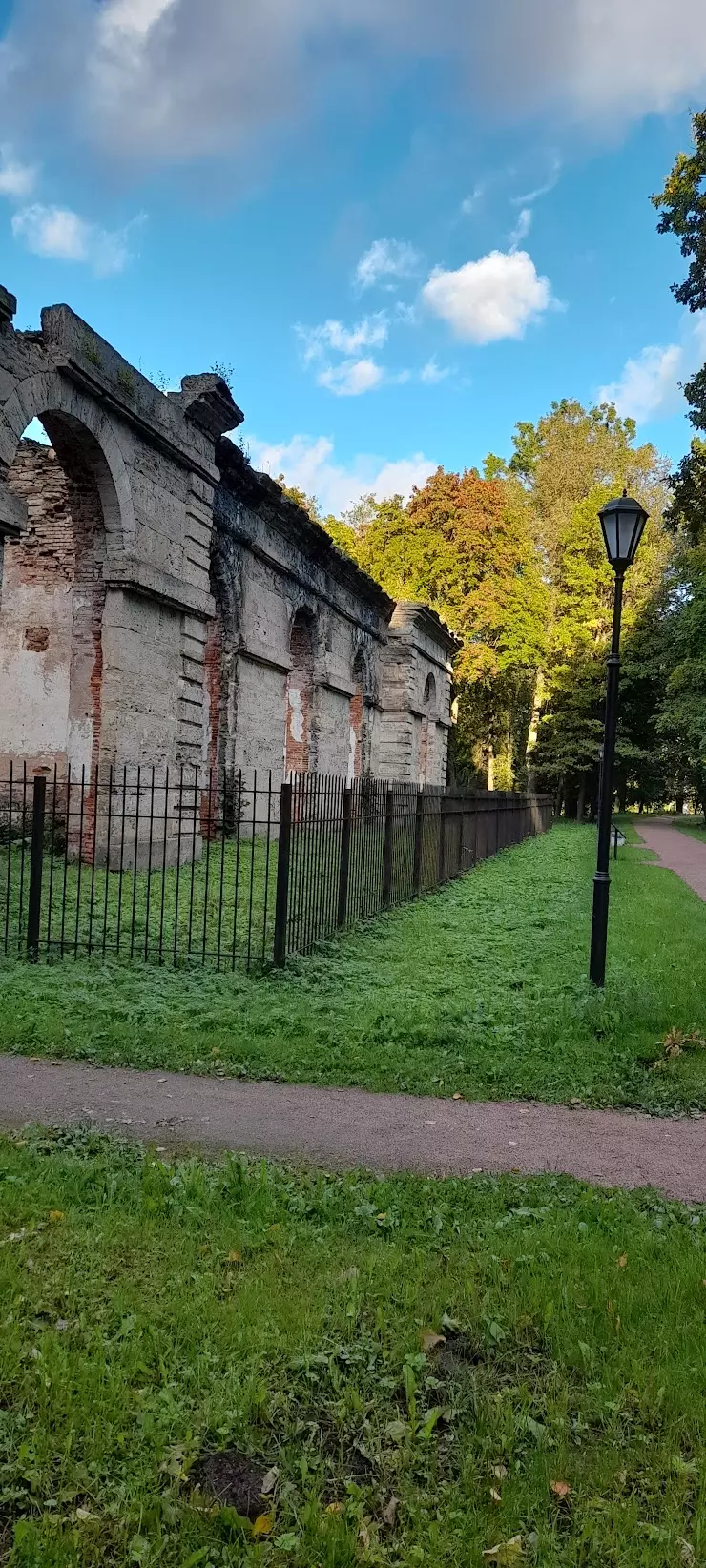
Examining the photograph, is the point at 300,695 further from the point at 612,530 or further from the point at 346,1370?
the point at 346,1370

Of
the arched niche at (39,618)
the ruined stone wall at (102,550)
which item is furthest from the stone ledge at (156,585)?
the arched niche at (39,618)

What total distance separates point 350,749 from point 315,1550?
2489 cm

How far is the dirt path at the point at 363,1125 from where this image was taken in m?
4.82

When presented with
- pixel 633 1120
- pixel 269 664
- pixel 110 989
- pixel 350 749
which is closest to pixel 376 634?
pixel 350 749

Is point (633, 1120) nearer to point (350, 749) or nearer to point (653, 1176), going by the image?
point (653, 1176)

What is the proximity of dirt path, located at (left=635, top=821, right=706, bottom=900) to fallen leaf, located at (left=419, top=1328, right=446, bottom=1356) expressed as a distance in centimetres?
1434

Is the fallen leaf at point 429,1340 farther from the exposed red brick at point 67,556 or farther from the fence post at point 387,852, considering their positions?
the exposed red brick at point 67,556

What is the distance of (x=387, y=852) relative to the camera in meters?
11.7

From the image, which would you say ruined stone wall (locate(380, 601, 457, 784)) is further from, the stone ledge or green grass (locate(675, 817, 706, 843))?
the stone ledge

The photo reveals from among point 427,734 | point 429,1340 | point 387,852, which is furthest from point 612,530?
point 427,734

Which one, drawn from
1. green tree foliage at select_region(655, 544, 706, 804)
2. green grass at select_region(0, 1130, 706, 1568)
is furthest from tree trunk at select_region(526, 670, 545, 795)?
green grass at select_region(0, 1130, 706, 1568)

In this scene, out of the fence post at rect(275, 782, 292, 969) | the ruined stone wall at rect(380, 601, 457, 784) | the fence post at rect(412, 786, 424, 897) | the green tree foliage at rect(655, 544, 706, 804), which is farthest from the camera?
the ruined stone wall at rect(380, 601, 457, 784)

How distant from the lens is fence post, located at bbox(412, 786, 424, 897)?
1328 cm

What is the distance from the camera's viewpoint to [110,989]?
7.57 meters
